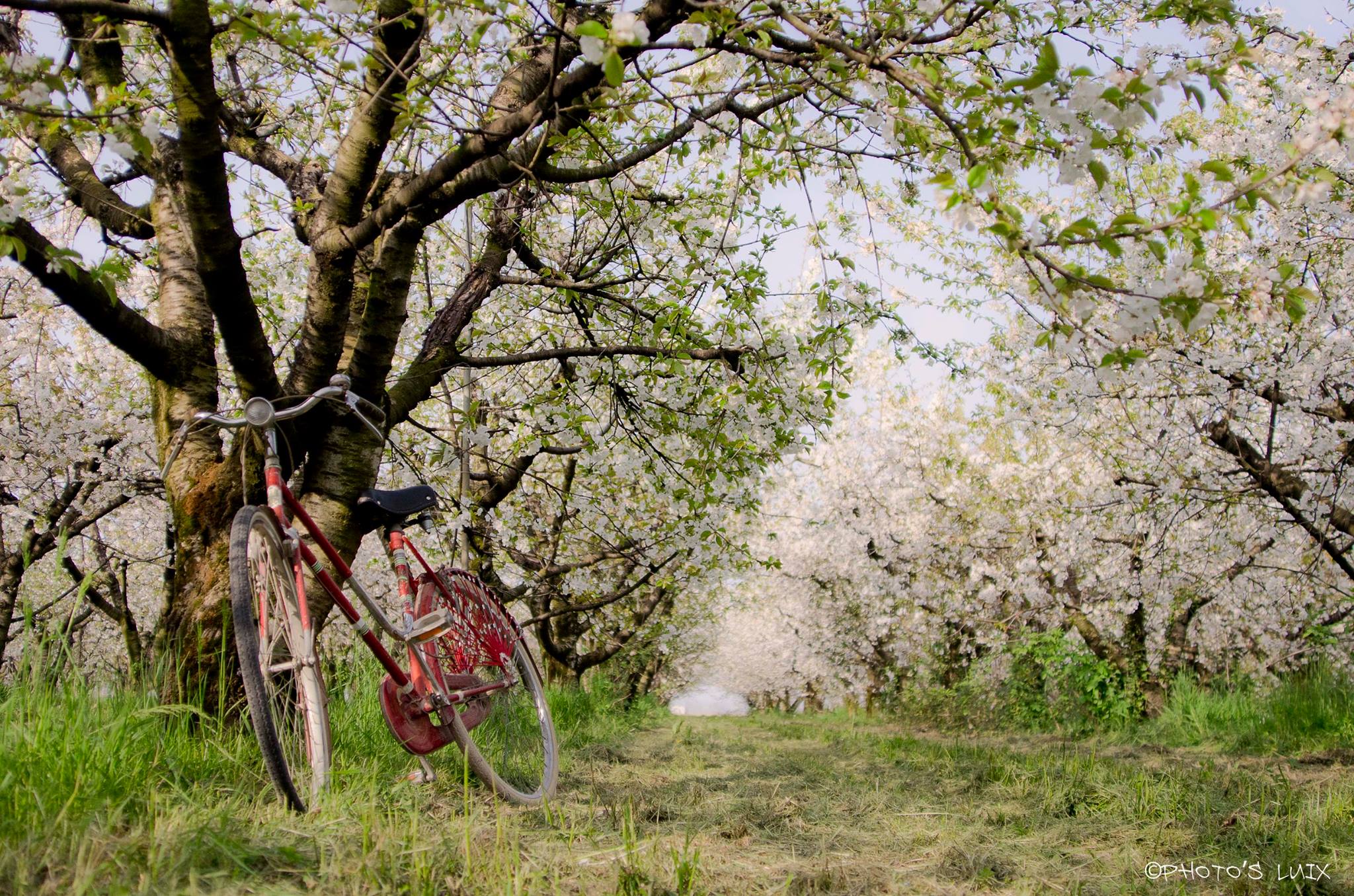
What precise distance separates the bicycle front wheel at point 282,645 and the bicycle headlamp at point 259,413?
0.26m

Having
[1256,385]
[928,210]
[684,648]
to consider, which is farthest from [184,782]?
[684,648]

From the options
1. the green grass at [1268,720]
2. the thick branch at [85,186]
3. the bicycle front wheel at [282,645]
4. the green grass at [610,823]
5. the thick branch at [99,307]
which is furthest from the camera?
the green grass at [1268,720]

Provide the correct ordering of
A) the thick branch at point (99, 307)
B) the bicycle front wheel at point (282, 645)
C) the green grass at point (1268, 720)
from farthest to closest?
the green grass at point (1268, 720) → the thick branch at point (99, 307) → the bicycle front wheel at point (282, 645)

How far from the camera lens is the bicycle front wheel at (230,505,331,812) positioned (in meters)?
2.44

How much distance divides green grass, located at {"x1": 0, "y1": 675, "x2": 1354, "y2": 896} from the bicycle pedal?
44 centimetres

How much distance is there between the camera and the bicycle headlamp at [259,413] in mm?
2625

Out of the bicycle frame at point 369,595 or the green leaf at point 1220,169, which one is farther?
the bicycle frame at point 369,595

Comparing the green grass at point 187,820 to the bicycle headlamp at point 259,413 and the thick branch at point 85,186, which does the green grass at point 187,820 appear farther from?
the thick branch at point 85,186

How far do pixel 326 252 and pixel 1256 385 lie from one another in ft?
19.8

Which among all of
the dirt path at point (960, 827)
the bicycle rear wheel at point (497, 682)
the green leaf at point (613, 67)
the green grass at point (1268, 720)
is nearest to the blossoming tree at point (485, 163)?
the green leaf at point (613, 67)

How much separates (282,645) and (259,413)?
730 mm

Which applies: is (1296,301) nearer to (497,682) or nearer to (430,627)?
(430,627)

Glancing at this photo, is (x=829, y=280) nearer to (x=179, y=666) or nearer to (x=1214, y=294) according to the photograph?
(x=1214, y=294)

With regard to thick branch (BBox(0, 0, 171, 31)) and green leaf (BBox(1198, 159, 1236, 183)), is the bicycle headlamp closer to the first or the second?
thick branch (BBox(0, 0, 171, 31))
